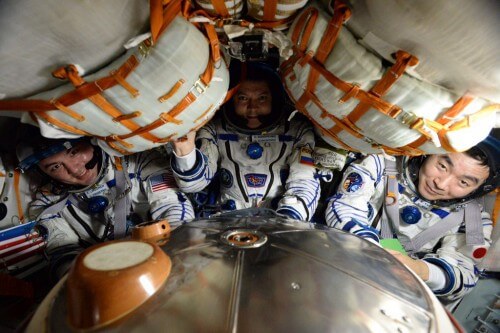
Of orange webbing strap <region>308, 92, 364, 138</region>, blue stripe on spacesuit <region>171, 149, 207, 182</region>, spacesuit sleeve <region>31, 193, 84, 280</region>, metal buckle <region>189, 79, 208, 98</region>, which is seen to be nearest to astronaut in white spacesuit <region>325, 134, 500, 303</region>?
orange webbing strap <region>308, 92, 364, 138</region>

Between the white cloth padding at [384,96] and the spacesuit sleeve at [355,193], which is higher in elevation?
the white cloth padding at [384,96]

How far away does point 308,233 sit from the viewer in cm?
89

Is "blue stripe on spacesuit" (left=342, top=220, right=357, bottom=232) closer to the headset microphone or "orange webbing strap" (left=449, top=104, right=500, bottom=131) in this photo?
"orange webbing strap" (left=449, top=104, right=500, bottom=131)

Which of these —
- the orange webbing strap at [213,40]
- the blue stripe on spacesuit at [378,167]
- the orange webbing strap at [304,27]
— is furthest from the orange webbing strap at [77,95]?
the blue stripe on spacesuit at [378,167]

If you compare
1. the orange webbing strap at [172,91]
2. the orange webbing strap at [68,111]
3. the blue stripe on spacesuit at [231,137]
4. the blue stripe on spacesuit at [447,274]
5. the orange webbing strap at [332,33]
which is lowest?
the blue stripe on spacesuit at [447,274]

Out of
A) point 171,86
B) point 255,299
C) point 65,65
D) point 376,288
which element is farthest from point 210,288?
point 65,65

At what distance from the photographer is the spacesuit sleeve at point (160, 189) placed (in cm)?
182

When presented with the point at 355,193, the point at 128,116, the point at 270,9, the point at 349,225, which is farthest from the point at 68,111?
the point at 355,193

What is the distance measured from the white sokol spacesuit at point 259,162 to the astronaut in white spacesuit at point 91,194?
30 centimetres

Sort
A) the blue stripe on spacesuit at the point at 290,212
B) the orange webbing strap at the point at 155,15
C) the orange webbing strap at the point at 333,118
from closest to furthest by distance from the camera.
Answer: the orange webbing strap at the point at 155,15
the orange webbing strap at the point at 333,118
the blue stripe on spacesuit at the point at 290,212

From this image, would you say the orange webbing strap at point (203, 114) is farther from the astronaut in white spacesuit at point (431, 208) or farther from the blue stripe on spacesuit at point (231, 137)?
the astronaut in white spacesuit at point (431, 208)

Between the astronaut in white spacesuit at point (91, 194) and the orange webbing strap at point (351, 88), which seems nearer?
the orange webbing strap at point (351, 88)

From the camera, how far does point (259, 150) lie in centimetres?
195

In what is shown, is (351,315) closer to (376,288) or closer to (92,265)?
(376,288)
